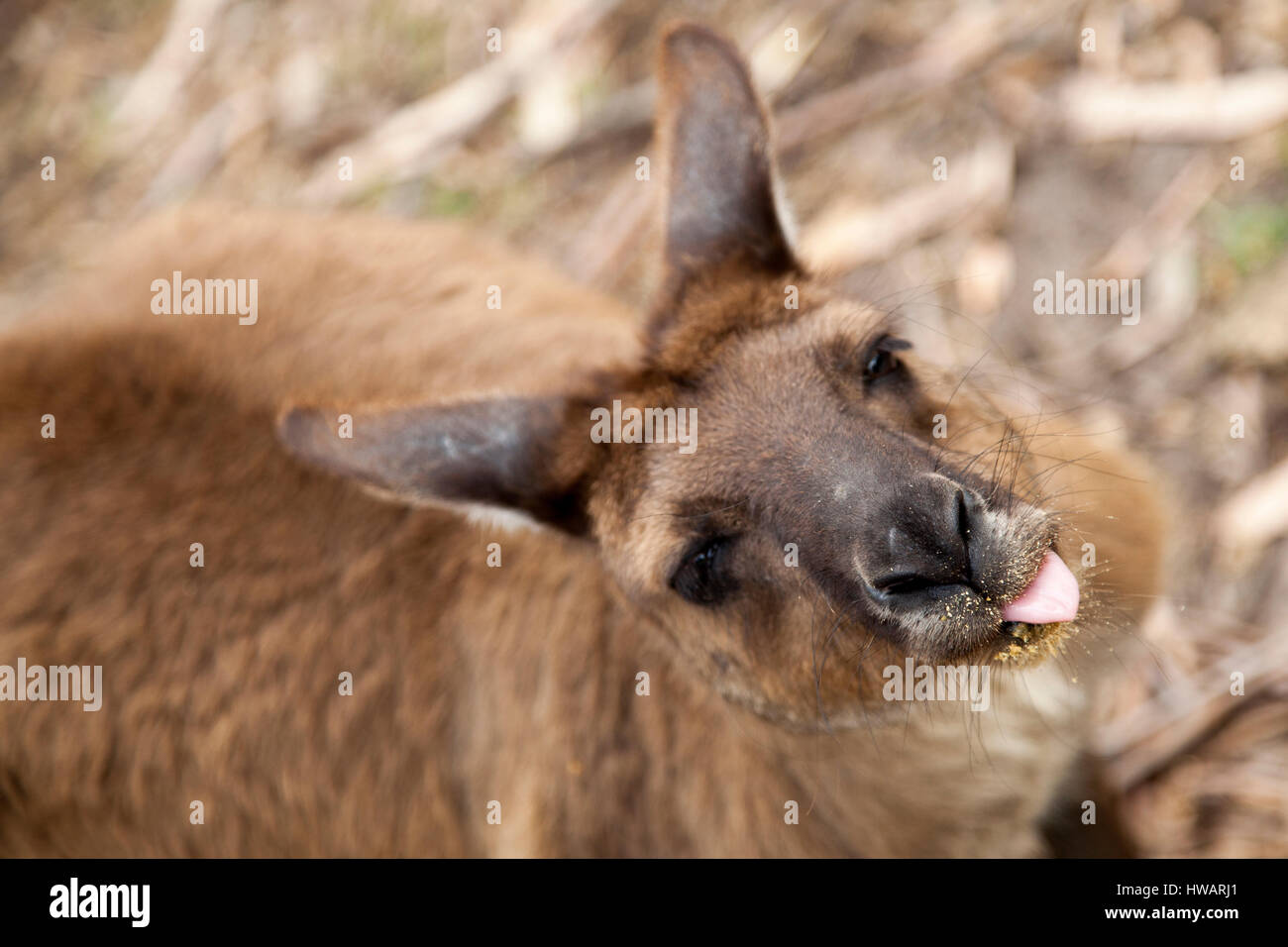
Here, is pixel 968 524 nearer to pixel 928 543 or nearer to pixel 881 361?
pixel 928 543

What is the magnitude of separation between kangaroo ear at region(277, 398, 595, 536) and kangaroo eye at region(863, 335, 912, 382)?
78cm

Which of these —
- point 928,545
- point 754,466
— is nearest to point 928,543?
point 928,545

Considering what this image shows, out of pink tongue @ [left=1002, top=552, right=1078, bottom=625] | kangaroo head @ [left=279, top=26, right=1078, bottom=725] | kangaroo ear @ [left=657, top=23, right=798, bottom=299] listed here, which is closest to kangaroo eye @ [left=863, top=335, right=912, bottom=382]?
kangaroo head @ [left=279, top=26, right=1078, bottom=725]

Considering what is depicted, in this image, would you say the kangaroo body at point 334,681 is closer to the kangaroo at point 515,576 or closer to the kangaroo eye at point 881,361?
the kangaroo at point 515,576

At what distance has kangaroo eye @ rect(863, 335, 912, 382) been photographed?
119 inches

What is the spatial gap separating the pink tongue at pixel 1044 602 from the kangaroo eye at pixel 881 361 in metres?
0.68

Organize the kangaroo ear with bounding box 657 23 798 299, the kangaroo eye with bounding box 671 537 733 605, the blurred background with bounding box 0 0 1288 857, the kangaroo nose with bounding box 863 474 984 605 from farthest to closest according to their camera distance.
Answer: the blurred background with bounding box 0 0 1288 857 < the kangaroo ear with bounding box 657 23 798 299 < the kangaroo eye with bounding box 671 537 733 605 < the kangaroo nose with bounding box 863 474 984 605

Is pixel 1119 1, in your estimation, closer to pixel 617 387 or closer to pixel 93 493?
pixel 617 387

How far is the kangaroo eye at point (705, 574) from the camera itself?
9.84 ft

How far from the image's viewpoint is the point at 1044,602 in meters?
2.62

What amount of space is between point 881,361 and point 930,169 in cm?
312

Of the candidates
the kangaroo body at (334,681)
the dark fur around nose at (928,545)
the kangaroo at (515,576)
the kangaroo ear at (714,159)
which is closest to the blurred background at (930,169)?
the kangaroo ear at (714,159)

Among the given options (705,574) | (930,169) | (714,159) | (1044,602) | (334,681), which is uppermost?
(930,169)

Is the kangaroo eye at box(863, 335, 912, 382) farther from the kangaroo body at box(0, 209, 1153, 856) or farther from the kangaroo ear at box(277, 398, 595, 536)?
the kangaroo body at box(0, 209, 1153, 856)
